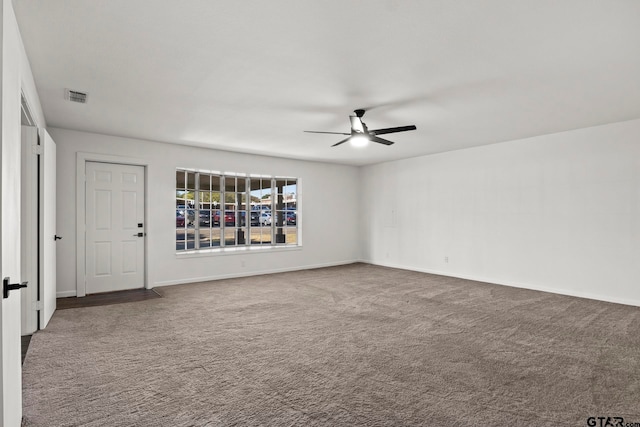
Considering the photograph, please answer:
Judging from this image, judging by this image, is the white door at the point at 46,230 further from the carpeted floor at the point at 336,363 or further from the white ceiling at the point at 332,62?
the white ceiling at the point at 332,62

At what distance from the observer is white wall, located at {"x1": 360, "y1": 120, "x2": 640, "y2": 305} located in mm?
5113

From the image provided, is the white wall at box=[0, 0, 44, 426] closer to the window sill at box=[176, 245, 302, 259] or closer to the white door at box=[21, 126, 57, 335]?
the white door at box=[21, 126, 57, 335]

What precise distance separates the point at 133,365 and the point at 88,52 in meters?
2.63

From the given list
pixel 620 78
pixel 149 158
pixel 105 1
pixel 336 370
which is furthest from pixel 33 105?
pixel 620 78

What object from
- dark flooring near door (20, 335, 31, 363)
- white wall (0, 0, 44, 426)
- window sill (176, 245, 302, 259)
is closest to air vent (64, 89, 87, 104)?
white wall (0, 0, 44, 426)

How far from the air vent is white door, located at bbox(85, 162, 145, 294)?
1966mm

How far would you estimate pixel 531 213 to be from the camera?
19.8 ft

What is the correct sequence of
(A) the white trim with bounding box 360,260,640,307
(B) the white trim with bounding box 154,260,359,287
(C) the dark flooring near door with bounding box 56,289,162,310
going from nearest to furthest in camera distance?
(C) the dark flooring near door with bounding box 56,289,162,310 < (A) the white trim with bounding box 360,260,640,307 < (B) the white trim with bounding box 154,260,359,287

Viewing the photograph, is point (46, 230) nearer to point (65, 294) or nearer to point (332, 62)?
point (65, 294)

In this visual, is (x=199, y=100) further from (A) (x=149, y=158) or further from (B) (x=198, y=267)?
(B) (x=198, y=267)

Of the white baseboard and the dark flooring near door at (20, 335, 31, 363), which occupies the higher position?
the white baseboard

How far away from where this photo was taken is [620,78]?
11.3ft

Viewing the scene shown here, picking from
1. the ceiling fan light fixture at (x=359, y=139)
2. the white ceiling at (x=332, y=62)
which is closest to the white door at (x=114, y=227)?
the white ceiling at (x=332, y=62)

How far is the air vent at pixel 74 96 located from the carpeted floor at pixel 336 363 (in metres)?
2.56
